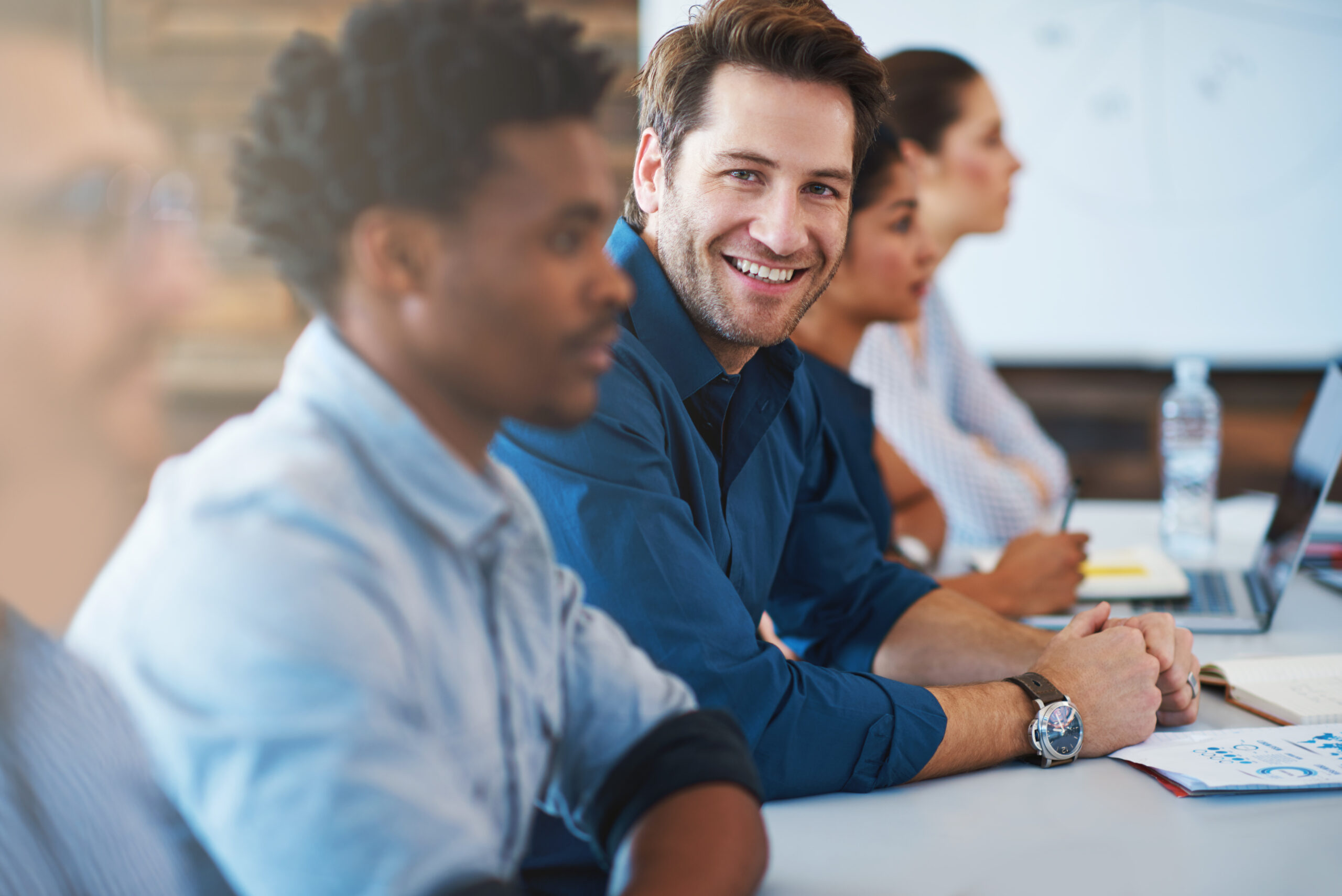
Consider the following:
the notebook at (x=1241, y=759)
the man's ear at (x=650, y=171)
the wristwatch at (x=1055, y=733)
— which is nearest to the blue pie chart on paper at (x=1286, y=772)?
the notebook at (x=1241, y=759)

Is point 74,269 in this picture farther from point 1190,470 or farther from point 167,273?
point 1190,470

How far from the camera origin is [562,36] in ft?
1.38

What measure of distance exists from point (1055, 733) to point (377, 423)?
0.61 m

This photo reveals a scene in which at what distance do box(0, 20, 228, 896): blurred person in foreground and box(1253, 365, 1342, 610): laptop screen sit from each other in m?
1.16

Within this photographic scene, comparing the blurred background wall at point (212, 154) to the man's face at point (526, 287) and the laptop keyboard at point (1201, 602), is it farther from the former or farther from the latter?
the laptop keyboard at point (1201, 602)

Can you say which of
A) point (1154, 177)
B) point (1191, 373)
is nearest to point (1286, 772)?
point (1191, 373)

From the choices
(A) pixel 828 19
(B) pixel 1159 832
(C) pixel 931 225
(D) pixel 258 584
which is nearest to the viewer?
(D) pixel 258 584

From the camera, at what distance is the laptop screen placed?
1.17 metres

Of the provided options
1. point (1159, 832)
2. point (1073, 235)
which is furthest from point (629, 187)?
point (1073, 235)

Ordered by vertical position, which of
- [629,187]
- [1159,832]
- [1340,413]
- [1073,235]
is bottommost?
[1159,832]

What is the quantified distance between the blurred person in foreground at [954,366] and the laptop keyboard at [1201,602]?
392 millimetres

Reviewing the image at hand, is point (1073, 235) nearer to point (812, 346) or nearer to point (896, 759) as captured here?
point (812, 346)

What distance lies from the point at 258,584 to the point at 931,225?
177cm

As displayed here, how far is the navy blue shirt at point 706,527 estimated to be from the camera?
0.61m
